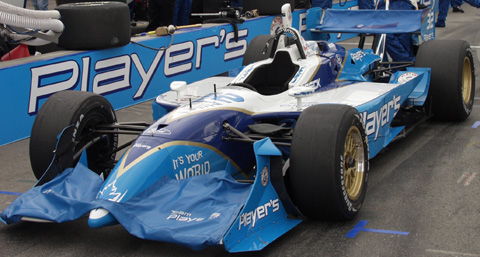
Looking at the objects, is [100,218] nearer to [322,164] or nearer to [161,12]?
[322,164]

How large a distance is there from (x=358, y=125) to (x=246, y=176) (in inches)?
42.1

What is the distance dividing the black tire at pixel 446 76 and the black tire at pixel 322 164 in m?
2.89

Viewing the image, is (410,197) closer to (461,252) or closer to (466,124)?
(461,252)

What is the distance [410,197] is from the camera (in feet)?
17.4

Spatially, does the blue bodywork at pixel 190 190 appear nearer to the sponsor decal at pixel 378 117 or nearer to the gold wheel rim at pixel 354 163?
the gold wheel rim at pixel 354 163

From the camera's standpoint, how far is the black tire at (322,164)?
4.50 metres

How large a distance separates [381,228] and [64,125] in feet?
8.38

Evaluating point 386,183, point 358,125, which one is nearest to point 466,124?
point 386,183

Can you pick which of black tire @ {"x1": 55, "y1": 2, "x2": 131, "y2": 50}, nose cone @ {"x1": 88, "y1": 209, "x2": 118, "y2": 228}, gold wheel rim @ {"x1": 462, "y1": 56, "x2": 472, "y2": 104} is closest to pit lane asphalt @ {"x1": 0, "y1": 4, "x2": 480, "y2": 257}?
nose cone @ {"x1": 88, "y1": 209, "x2": 118, "y2": 228}

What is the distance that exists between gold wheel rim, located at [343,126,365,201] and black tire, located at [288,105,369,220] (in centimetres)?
7

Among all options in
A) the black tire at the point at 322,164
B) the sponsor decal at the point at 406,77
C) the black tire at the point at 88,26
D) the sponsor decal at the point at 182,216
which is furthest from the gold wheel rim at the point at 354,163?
the black tire at the point at 88,26

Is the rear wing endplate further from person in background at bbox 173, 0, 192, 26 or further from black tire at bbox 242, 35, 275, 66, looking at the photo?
person in background at bbox 173, 0, 192, 26

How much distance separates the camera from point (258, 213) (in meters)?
4.25

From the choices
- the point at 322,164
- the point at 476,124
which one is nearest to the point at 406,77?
the point at 476,124
